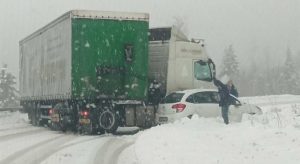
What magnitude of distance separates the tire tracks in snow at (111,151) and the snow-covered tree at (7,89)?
4833 cm

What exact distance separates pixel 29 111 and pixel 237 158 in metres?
19.9

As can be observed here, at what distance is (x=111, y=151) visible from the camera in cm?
1447

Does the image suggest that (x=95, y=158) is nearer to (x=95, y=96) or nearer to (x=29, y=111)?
(x=95, y=96)

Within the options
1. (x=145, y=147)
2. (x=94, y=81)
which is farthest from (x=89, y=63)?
(x=145, y=147)

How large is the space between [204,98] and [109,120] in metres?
3.30

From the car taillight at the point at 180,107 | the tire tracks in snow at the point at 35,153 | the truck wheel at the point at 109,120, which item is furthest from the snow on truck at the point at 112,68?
the tire tracks in snow at the point at 35,153

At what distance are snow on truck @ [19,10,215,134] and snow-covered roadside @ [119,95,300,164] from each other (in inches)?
151

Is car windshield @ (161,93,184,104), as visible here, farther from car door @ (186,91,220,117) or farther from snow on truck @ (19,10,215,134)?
snow on truck @ (19,10,215,134)

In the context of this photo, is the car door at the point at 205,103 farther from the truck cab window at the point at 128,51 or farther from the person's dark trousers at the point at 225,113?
the truck cab window at the point at 128,51

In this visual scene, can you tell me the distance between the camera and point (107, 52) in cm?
1988

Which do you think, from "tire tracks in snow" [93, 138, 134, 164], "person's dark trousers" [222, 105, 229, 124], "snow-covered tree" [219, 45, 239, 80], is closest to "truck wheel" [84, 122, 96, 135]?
"tire tracks in snow" [93, 138, 134, 164]

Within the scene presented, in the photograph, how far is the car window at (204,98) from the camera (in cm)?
1945

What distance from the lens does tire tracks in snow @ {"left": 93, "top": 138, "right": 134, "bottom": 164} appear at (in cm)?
1255

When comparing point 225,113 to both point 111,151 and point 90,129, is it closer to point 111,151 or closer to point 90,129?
point 90,129
